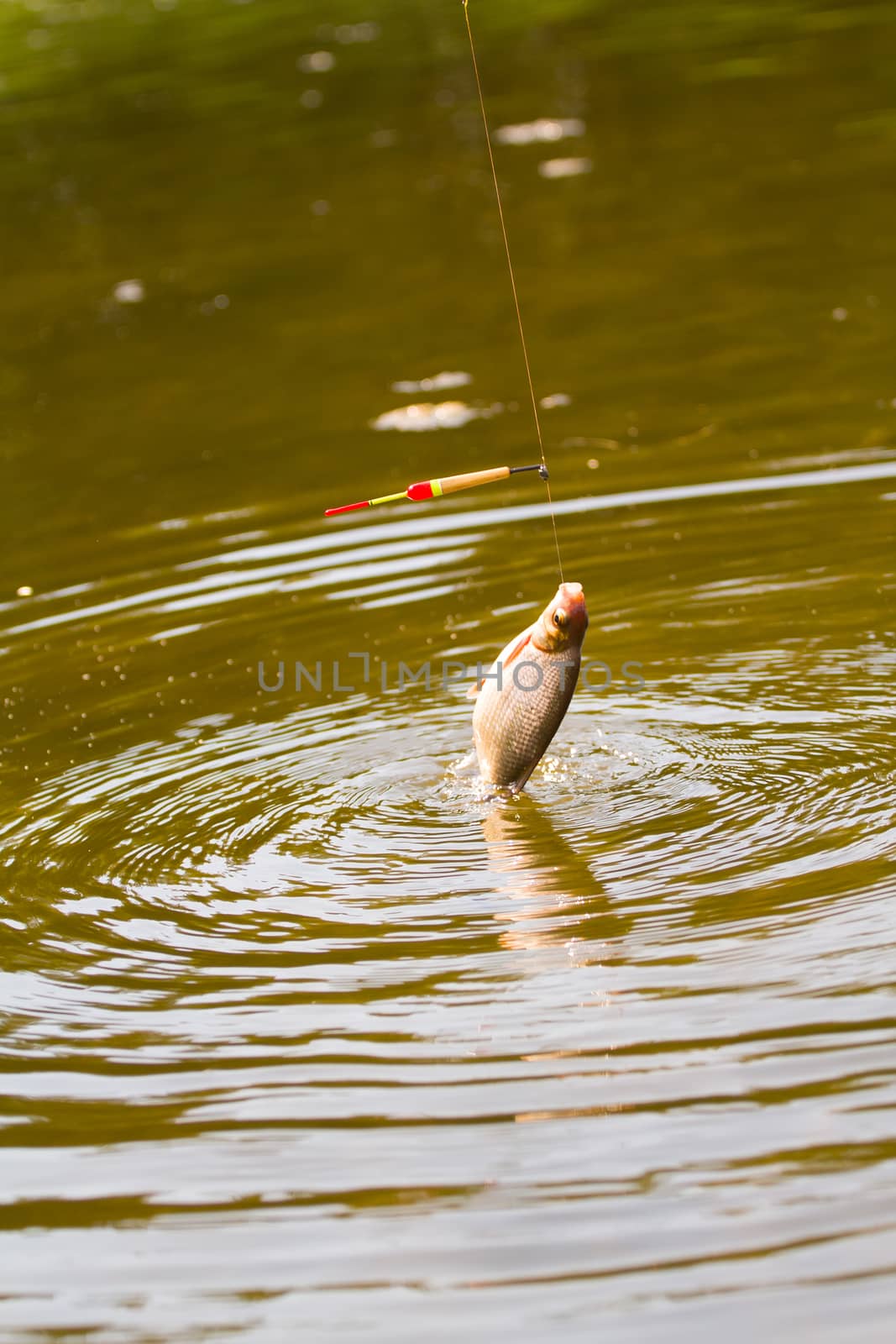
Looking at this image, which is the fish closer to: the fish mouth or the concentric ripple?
the fish mouth

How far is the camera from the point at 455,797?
23.9 feet

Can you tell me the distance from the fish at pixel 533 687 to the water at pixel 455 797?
37 centimetres

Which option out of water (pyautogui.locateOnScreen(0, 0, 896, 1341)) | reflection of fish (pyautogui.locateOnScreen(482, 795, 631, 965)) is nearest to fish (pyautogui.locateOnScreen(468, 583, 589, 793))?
reflection of fish (pyautogui.locateOnScreen(482, 795, 631, 965))

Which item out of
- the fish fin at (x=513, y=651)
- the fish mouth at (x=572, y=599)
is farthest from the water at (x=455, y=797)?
the fish mouth at (x=572, y=599)

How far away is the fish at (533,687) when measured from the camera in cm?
651

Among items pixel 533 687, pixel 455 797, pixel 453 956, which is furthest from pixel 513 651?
pixel 453 956

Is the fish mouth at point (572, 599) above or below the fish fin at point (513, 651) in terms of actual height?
above

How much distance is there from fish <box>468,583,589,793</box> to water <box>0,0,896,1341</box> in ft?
1.22

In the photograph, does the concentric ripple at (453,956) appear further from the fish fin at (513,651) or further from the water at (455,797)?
the fish fin at (513,651)

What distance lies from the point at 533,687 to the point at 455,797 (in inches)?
34.8

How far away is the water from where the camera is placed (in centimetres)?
454

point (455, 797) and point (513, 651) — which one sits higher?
point (513, 651)

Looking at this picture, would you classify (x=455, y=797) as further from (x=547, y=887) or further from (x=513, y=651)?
(x=547, y=887)

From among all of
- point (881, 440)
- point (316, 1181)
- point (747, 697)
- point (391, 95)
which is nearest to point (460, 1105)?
point (316, 1181)
